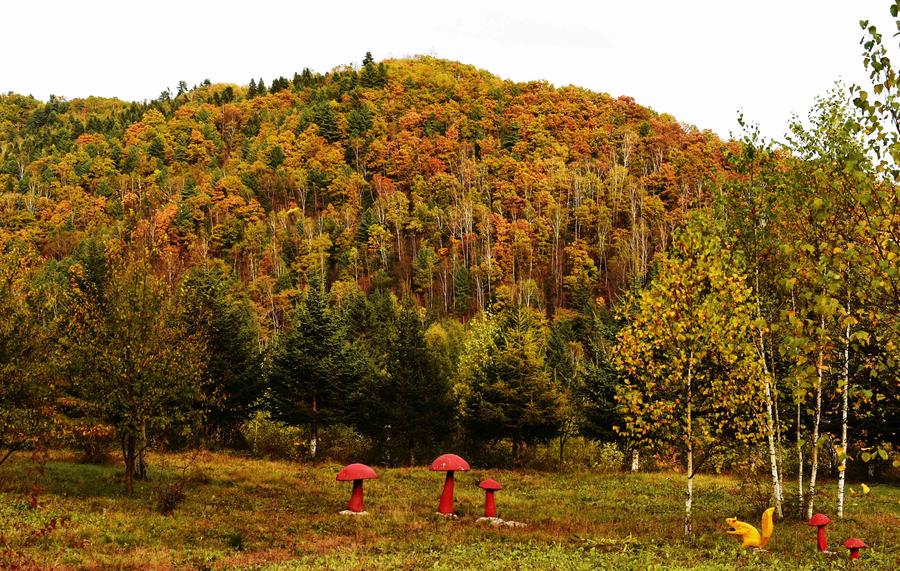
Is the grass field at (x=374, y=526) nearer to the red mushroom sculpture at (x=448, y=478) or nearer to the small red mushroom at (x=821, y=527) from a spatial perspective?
the small red mushroom at (x=821, y=527)

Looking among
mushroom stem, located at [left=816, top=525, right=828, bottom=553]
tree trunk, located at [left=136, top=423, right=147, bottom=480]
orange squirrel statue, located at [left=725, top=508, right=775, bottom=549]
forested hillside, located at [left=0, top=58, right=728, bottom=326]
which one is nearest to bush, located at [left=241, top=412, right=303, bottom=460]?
tree trunk, located at [left=136, top=423, right=147, bottom=480]

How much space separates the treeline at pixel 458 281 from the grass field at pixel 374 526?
2.63 meters

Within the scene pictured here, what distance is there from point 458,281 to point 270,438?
66.5m

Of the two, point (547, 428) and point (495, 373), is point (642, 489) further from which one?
point (495, 373)

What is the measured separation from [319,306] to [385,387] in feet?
25.3

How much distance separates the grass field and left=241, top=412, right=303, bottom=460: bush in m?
8.74

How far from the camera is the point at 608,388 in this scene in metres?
46.3

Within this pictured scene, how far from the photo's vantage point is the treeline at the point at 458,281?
19625 mm

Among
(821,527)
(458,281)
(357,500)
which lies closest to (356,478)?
(357,500)

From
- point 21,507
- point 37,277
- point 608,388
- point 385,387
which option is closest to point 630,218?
point 608,388

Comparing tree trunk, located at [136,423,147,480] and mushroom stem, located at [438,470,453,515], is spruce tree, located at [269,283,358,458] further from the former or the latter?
mushroom stem, located at [438,470,453,515]

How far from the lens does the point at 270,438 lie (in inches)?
1898

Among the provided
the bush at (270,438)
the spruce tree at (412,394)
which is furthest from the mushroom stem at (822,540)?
the bush at (270,438)

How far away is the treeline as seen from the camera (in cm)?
1962
